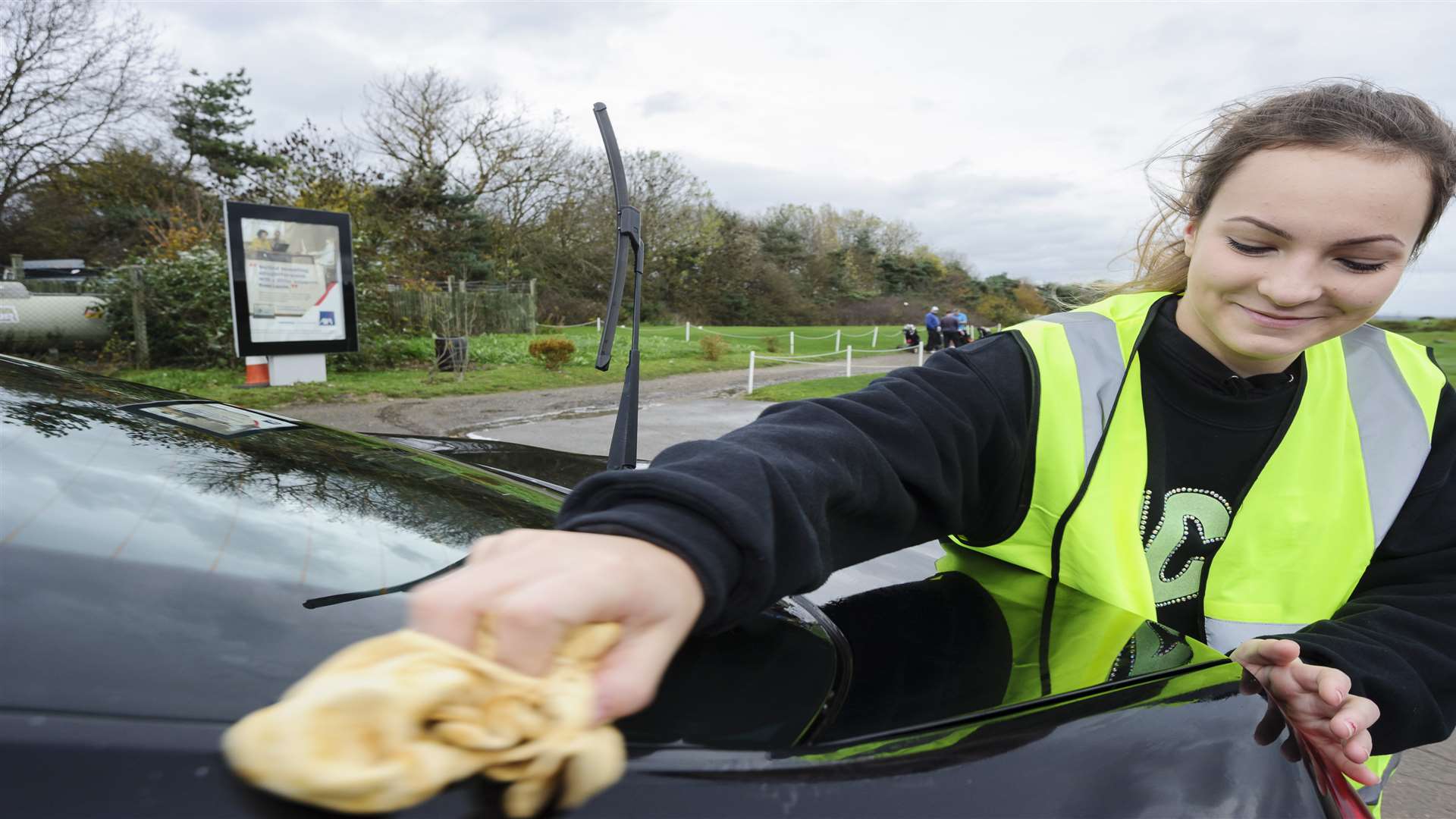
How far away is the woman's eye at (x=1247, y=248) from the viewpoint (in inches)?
56.2

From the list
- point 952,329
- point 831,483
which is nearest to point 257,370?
point 831,483

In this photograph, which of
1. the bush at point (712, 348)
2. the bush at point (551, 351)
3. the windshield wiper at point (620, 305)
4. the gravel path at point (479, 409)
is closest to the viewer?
the windshield wiper at point (620, 305)

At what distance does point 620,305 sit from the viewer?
166 centimetres

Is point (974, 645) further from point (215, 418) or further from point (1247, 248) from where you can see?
point (215, 418)

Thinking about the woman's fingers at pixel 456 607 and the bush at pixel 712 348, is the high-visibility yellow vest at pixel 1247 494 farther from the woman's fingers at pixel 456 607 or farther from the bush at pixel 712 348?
the bush at pixel 712 348

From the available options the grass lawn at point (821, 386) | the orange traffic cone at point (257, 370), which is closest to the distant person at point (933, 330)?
the grass lawn at point (821, 386)

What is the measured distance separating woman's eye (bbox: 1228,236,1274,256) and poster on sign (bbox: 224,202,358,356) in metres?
10.4

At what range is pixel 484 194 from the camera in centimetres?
2516

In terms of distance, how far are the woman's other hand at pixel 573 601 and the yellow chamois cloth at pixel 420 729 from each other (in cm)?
2

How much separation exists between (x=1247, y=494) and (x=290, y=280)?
10837 mm

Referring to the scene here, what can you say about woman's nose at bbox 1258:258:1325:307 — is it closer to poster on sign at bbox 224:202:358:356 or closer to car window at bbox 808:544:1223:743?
car window at bbox 808:544:1223:743

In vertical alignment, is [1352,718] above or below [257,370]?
below

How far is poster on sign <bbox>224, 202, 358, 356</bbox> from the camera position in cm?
965

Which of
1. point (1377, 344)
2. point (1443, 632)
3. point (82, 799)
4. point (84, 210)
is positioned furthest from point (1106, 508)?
point (84, 210)
